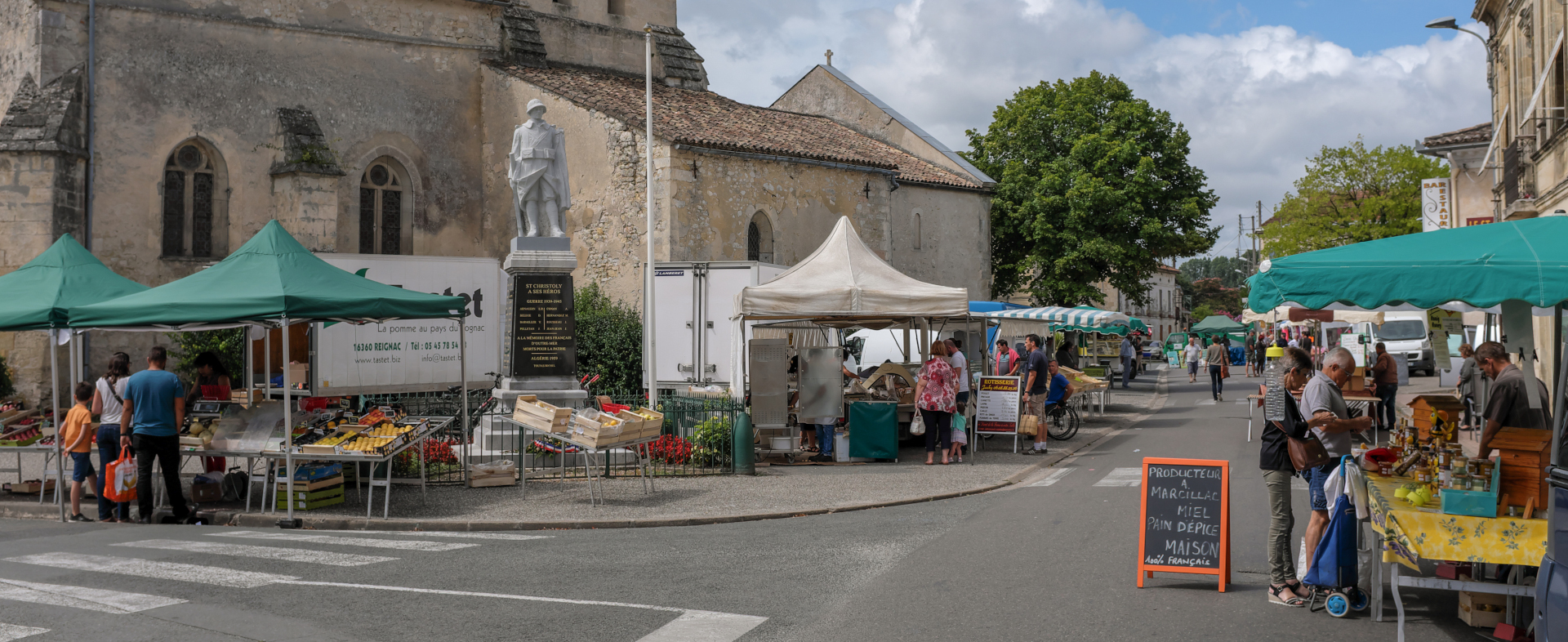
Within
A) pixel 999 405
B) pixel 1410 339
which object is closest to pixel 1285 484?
pixel 999 405

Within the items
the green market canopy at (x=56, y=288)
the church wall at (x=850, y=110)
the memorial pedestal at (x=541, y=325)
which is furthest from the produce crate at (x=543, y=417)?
the church wall at (x=850, y=110)

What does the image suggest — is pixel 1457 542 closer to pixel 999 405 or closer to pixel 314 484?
pixel 314 484

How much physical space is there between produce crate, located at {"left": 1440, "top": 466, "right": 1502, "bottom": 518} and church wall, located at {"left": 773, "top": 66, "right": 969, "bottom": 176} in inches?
1208

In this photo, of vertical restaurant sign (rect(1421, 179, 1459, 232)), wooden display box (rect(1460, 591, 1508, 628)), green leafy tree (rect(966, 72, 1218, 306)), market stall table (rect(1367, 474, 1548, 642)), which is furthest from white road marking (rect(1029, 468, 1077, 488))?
green leafy tree (rect(966, 72, 1218, 306))

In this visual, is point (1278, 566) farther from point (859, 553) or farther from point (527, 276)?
point (527, 276)

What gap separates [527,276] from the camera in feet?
47.5

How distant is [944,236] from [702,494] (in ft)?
75.7

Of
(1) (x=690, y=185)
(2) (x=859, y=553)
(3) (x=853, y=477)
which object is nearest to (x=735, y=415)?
(3) (x=853, y=477)

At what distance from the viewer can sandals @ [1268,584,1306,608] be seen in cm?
675

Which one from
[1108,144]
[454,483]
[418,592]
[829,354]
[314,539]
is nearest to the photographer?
[418,592]

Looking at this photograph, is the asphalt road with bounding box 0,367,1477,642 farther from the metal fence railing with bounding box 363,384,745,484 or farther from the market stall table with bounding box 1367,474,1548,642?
the metal fence railing with bounding box 363,384,745,484

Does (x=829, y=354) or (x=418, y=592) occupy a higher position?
Result: (x=829, y=354)

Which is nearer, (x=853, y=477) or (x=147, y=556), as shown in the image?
(x=147, y=556)

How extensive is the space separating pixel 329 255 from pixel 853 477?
31.1 ft
